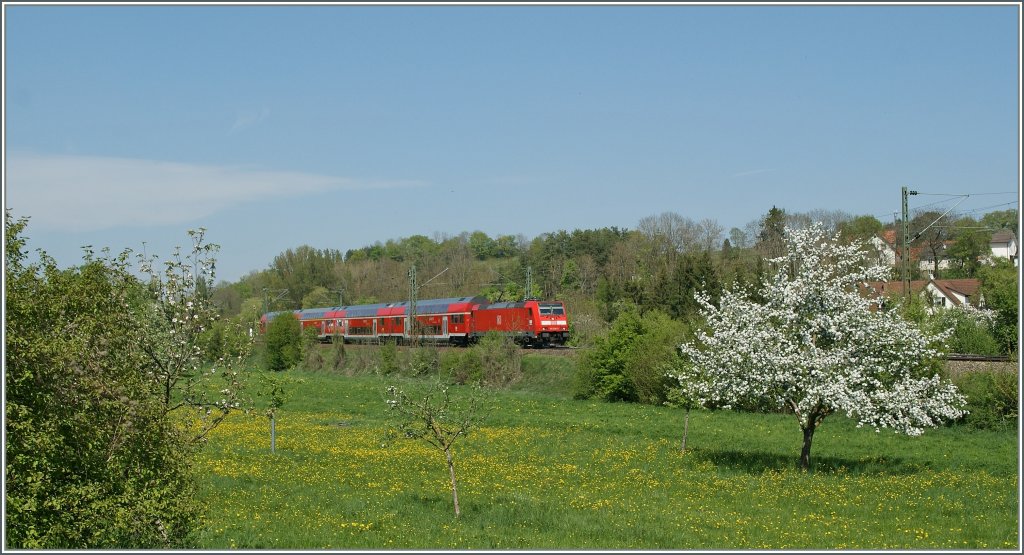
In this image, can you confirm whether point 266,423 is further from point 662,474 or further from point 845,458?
point 845,458

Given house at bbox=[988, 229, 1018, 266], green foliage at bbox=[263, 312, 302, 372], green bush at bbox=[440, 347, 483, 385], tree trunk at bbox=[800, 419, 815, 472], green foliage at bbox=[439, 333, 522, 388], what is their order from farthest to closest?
house at bbox=[988, 229, 1018, 266] < green foliage at bbox=[263, 312, 302, 372] < green bush at bbox=[440, 347, 483, 385] < green foliage at bbox=[439, 333, 522, 388] < tree trunk at bbox=[800, 419, 815, 472]

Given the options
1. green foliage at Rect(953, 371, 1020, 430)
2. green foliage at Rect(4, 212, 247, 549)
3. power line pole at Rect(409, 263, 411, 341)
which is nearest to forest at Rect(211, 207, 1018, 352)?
power line pole at Rect(409, 263, 411, 341)

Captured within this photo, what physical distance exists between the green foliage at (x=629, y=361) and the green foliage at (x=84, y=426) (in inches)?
1214

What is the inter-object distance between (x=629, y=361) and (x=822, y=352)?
22.3m

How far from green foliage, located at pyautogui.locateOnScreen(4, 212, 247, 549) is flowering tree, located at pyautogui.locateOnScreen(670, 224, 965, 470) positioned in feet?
45.3

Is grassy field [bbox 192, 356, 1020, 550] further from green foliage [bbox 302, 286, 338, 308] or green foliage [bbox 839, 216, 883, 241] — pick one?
green foliage [bbox 302, 286, 338, 308]

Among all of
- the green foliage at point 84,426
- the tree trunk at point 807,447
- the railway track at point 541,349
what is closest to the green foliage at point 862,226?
the railway track at point 541,349

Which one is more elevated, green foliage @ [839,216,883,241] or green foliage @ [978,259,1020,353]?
green foliage @ [839,216,883,241]

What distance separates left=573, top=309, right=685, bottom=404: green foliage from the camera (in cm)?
4288

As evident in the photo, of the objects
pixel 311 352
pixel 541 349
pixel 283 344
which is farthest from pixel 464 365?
pixel 283 344

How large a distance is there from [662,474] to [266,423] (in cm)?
1942

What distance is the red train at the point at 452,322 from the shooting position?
190 feet

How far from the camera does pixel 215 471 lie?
2367 centimetres

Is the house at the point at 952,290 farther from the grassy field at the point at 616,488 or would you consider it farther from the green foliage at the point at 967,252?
the grassy field at the point at 616,488
